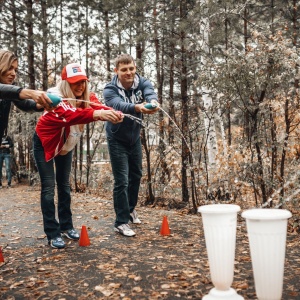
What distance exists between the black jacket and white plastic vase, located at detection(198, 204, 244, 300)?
1858 millimetres

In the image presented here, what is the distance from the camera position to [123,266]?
12.2 feet

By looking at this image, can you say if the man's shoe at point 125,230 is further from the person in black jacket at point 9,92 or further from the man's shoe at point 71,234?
the person in black jacket at point 9,92

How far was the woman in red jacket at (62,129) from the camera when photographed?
400 centimetres

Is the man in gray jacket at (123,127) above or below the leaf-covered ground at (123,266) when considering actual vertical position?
above

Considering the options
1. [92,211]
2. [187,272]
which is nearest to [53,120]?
[187,272]

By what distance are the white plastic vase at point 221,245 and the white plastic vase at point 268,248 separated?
14cm

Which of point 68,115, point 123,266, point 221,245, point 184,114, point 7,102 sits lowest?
point 123,266

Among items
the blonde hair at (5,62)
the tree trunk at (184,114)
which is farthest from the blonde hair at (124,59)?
the tree trunk at (184,114)

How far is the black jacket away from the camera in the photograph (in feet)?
10.7

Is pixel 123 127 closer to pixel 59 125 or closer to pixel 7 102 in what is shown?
pixel 59 125

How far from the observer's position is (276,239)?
95.7 inches

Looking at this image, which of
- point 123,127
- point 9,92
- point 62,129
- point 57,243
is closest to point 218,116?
point 123,127

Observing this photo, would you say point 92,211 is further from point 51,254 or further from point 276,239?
point 276,239

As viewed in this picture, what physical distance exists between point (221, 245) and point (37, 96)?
6.44 ft
